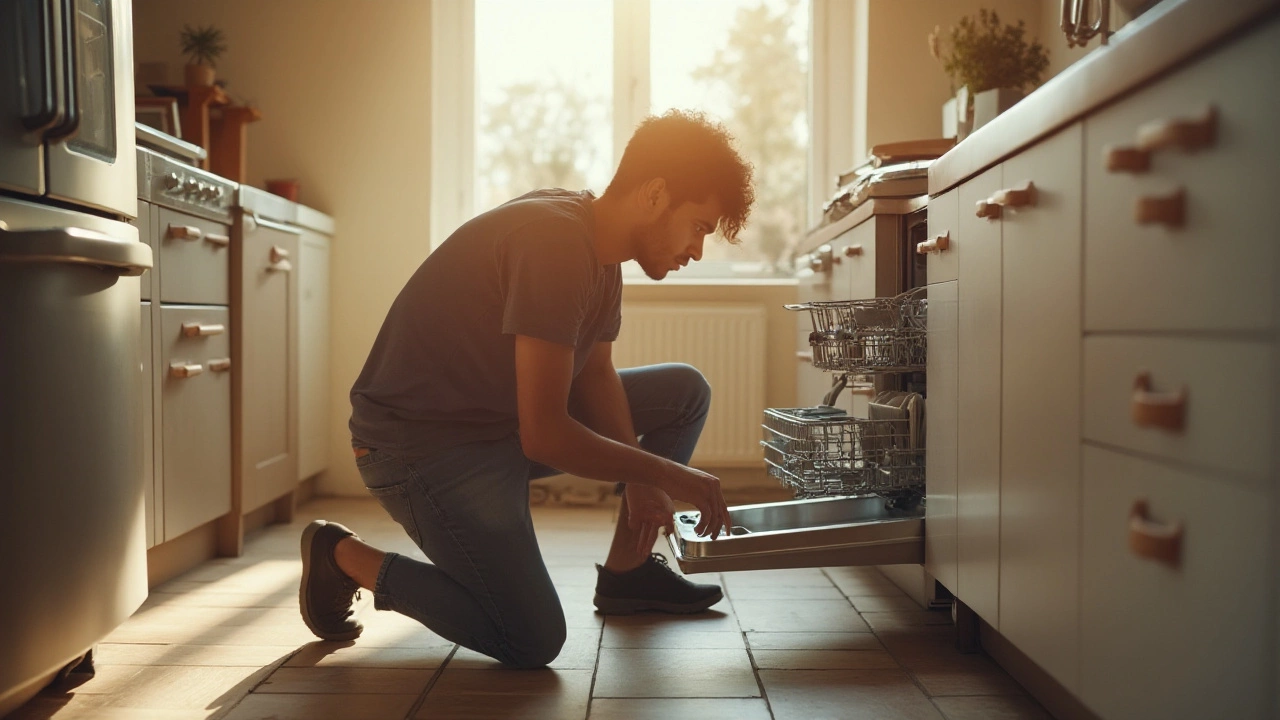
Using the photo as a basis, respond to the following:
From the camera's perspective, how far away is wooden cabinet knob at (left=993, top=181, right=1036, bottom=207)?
1483 mm

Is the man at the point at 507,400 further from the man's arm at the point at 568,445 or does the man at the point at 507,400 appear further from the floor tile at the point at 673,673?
the floor tile at the point at 673,673

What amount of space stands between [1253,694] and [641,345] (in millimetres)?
2900

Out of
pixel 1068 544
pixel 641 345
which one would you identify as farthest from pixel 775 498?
pixel 1068 544

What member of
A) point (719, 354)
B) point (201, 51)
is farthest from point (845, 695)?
point (201, 51)

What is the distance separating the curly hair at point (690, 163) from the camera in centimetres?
175

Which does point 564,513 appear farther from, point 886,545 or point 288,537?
point 886,545

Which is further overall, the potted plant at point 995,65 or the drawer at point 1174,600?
the potted plant at point 995,65

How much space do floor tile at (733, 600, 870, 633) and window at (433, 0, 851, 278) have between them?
1.92 m

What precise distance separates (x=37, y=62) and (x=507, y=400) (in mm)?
880

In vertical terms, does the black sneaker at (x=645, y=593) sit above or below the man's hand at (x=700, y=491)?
below

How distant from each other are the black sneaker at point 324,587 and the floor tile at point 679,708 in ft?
1.94

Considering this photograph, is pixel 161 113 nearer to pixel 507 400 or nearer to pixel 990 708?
pixel 507 400

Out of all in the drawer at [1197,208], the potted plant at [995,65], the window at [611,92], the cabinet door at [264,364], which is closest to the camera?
the drawer at [1197,208]

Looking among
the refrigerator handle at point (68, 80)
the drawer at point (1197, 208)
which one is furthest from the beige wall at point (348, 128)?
the drawer at point (1197, 208)
